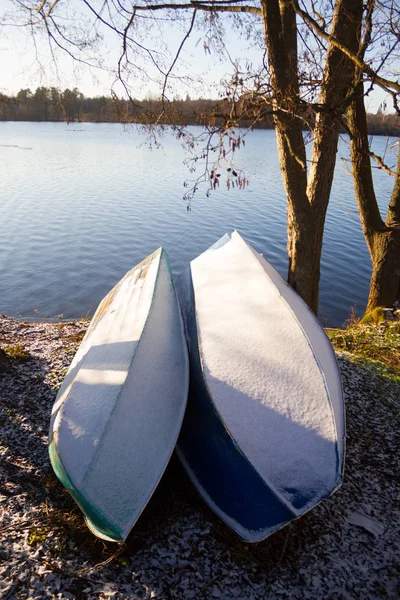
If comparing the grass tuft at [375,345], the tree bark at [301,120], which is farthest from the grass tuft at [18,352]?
the grass tuft at [375,345]

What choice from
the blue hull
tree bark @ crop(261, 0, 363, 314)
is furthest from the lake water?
the blue hull

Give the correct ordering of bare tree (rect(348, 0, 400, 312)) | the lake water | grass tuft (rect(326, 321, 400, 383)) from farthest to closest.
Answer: the lake water < bare tree (rect(348, 0, 400, 312)) < grass tuft (rect(326, 321, 400, 383))

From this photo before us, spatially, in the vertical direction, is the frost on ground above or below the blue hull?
below

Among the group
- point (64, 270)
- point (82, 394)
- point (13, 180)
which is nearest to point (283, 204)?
point (64, 270)

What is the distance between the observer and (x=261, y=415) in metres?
3.18

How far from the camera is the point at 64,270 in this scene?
46.3ft

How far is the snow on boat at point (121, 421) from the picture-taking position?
295cm

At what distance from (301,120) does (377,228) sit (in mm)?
2624

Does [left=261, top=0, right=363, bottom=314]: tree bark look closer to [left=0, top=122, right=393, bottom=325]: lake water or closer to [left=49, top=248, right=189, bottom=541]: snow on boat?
[left=0, top=122, right=393, bottom=325]: lake water

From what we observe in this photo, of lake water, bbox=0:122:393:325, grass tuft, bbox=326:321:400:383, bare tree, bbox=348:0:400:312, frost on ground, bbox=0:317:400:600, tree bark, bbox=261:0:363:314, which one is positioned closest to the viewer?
frost on ground, bbox=0:317:400:600

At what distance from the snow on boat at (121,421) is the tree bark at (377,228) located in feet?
15.8

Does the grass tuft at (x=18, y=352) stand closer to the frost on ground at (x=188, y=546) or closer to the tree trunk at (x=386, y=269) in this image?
the frost on ground at (x=188, y=546)

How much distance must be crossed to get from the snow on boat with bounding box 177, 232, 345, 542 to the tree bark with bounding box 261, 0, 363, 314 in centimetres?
241

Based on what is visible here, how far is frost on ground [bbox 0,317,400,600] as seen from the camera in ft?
9.41
